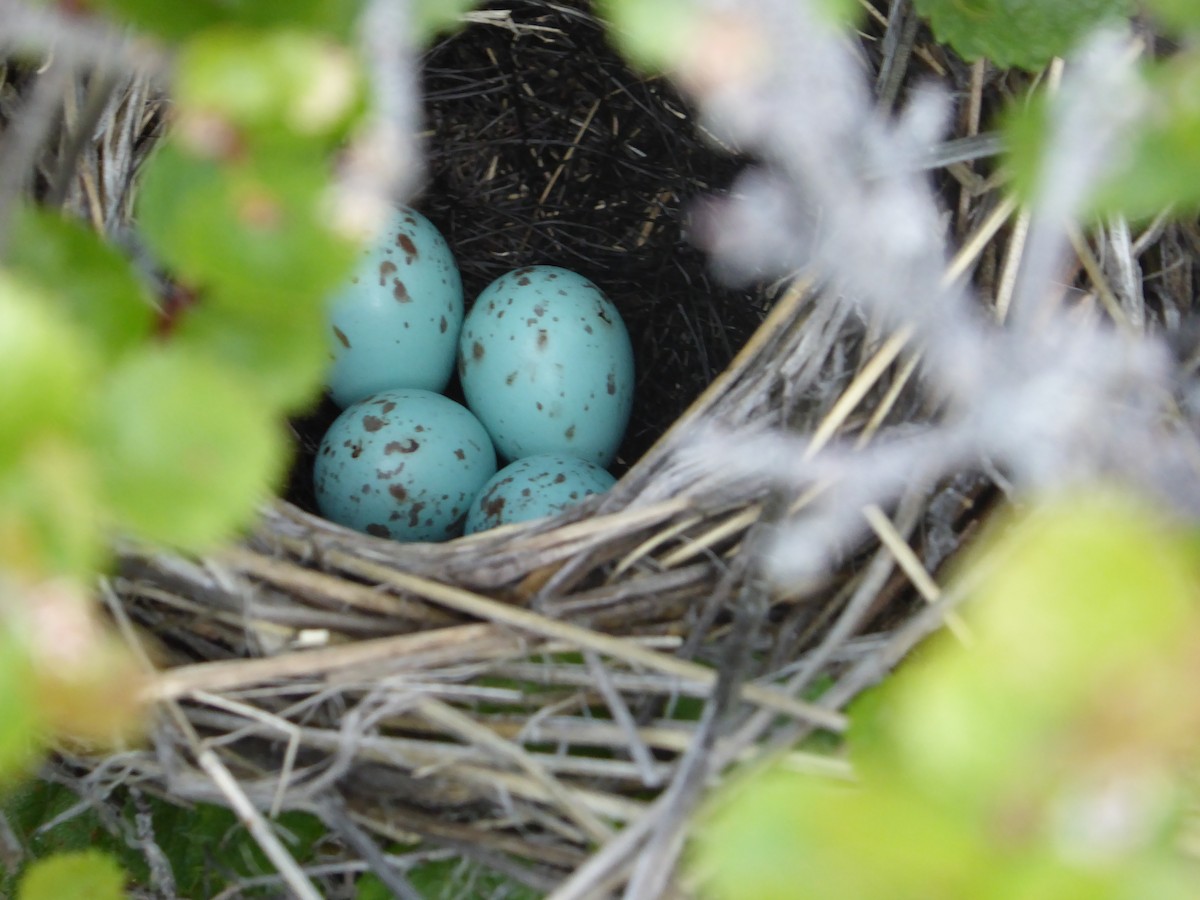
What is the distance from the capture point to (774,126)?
0.32 metres

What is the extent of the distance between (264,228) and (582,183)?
0.90 meters

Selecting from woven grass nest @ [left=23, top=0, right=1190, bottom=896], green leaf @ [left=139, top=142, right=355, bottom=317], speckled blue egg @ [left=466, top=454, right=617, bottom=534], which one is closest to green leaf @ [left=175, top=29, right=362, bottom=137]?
green leaf @ [left=139, top=142, right=355, bottom=317]

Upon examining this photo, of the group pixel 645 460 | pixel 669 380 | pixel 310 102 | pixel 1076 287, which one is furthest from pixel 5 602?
pixel 669 380

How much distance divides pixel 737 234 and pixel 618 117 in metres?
0.32

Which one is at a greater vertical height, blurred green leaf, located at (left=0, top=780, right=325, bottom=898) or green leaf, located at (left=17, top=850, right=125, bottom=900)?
green leaf, located at (left=17, top=850, right=125, bottom=900)

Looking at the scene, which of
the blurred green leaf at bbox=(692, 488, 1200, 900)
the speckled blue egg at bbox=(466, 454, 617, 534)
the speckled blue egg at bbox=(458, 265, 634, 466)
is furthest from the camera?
the speckled blue egg at bbox=(458, 265, 634, 466)

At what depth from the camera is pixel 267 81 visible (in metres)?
0.29

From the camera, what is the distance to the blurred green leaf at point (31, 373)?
0.83ft

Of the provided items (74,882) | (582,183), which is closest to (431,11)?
(74,882)

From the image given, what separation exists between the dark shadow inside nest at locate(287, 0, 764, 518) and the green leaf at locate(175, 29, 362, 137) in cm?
79

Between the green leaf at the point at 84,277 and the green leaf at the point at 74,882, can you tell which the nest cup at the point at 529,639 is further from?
the green leaf at the point at 84,277

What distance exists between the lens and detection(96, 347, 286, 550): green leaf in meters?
0.29

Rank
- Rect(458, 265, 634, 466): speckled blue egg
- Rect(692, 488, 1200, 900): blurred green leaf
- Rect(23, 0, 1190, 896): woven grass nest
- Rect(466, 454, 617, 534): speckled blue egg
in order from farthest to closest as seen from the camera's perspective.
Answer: Rect(458, 265, 634, 466): speckled blue egg → Rect(466, 454, 617, 534): speckled blue egg → Rect(23, 0, 1190, 896): woven grass nest → Rect(692, 488, 1200, 900): blurred green leaf

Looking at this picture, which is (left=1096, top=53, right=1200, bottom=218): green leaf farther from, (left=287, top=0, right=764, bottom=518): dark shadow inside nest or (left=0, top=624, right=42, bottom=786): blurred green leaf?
(left=287, top=0, right=764, bottom=518): dark shadow inside nest
